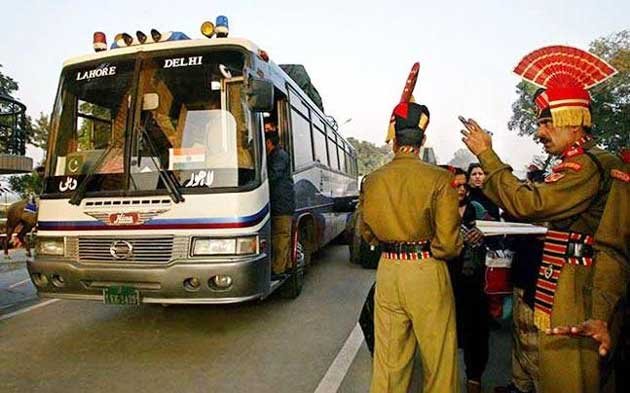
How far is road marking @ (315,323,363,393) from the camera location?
375 centimetres

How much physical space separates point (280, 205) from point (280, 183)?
0.27 metres

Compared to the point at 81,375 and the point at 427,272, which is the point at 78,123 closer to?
the point at 81,375

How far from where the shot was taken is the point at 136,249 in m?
4.51

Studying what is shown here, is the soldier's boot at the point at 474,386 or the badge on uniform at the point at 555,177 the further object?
the soldier's boot at the point at 474,386

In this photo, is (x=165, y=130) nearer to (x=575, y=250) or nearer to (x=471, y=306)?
(x=471, y=306)

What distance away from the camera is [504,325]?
204 inches

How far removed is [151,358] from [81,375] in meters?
0.58

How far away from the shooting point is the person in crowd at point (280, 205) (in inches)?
221

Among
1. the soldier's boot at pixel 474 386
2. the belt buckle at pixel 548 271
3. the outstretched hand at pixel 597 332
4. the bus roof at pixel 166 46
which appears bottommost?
the soldier's boot at pixel 474 386

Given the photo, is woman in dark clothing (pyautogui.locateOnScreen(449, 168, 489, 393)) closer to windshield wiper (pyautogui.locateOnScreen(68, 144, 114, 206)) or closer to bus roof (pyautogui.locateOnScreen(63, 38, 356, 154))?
bus roof (pyautogui.locateOnScreen(63, 38, 356, 154))

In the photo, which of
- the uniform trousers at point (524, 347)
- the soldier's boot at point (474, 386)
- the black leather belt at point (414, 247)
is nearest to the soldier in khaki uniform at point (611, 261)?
the uniform trousers at point (524, 347)

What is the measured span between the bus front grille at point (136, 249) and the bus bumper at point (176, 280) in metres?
0.07

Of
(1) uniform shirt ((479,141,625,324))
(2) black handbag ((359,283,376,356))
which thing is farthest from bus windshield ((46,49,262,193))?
(1) uniform shirt ((479,141,625,324))

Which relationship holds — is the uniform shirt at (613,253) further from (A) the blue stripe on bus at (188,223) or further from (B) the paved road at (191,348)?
(A) the blue stripe on bus at (188,223)
